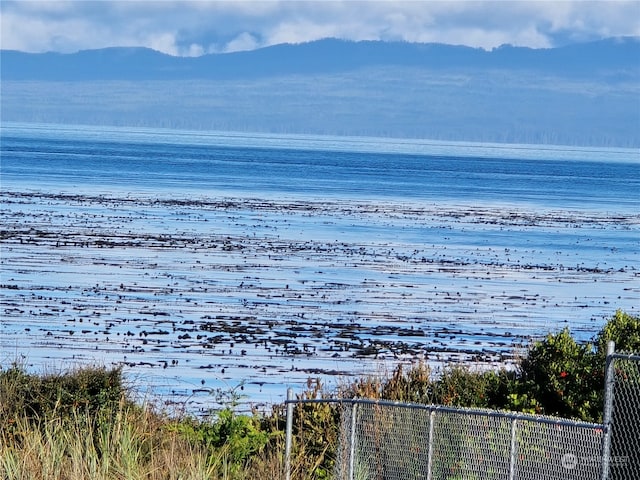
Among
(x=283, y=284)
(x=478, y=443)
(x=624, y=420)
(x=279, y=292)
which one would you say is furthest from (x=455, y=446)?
(x=283, y=284)

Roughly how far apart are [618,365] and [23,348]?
1295cm

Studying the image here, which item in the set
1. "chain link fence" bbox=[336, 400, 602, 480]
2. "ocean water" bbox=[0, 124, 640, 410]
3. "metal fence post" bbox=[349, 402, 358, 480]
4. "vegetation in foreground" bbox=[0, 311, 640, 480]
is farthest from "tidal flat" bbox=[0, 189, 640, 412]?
"metal fence post" bbox=[349, 402, 358, 480]

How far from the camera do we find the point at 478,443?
37.7 feet

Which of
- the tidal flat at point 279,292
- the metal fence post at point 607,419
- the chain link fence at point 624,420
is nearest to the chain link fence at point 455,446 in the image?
the metal fence post at point 607,419

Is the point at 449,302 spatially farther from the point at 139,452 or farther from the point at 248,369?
the point at 139,452

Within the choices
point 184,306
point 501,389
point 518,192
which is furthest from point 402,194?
point 501,389

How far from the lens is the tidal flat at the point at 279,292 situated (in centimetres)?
2267

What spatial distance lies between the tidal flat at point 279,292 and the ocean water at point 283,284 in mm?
73

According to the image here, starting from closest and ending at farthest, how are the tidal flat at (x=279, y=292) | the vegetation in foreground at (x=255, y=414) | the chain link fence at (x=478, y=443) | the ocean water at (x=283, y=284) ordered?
the chain link fence at (x=478, y=443) < the vegetation in foreground at (x=255, y=414) < the tidal flat at (x=279, y=292) < the ocean water at (x=283, y=284)

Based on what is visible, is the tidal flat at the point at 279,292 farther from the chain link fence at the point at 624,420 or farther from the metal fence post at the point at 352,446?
the chain link fence at the point at 624,420

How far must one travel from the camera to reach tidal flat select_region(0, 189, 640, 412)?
74.4 feet

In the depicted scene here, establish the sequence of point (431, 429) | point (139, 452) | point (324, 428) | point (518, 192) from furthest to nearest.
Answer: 1. point (518, 192)
2. point (324, 428)
3. point (139, 452)
4. point (431, 429)

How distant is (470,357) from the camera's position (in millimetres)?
23766

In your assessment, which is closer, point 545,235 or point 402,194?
point 545,235
